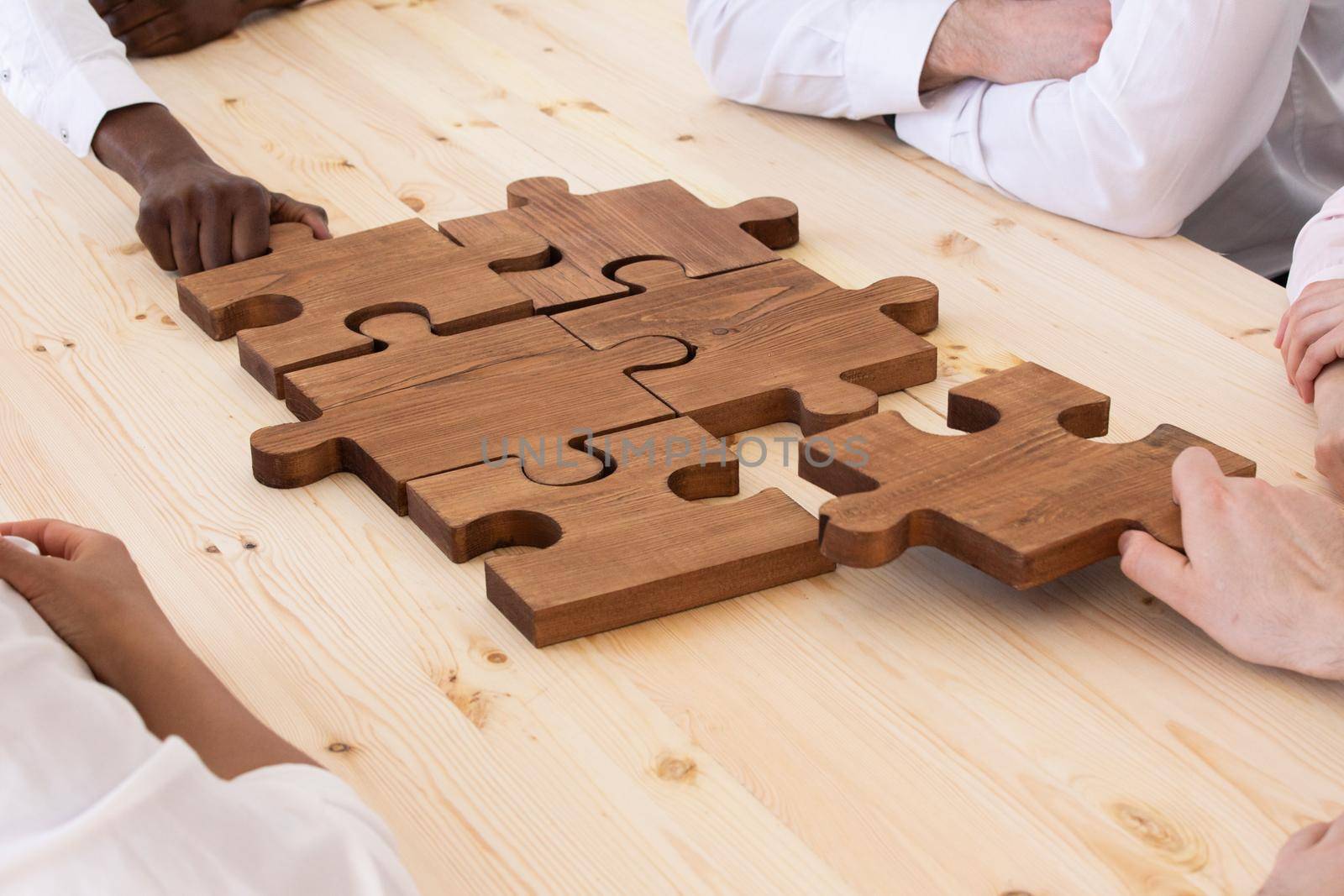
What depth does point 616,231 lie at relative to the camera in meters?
1.56

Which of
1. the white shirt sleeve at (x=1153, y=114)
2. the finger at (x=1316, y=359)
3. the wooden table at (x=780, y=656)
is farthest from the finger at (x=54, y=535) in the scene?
the white shirt sleeve at (x=1153, y=114)

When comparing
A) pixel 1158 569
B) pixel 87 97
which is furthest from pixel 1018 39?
pixel 87 97

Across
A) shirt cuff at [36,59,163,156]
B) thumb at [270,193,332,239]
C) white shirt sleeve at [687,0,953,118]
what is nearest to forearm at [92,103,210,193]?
shirt cuff at [36,59,163,156]

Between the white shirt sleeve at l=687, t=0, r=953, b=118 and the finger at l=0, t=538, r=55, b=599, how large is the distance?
123cm

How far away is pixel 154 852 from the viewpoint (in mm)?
644

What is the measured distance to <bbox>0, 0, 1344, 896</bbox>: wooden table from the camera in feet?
2.89

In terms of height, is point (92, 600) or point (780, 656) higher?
point (92, 600)

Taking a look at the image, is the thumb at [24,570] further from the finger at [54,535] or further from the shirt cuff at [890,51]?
the shirt cuff at [890,51]

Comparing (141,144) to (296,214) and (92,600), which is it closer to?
(296,214)

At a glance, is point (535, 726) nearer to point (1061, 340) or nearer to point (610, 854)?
point (610, 854)

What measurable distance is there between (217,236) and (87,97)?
327 millimetres

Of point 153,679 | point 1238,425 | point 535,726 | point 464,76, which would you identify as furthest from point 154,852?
point 464,76

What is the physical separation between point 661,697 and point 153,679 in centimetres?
32

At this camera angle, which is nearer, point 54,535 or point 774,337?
point 54,535
